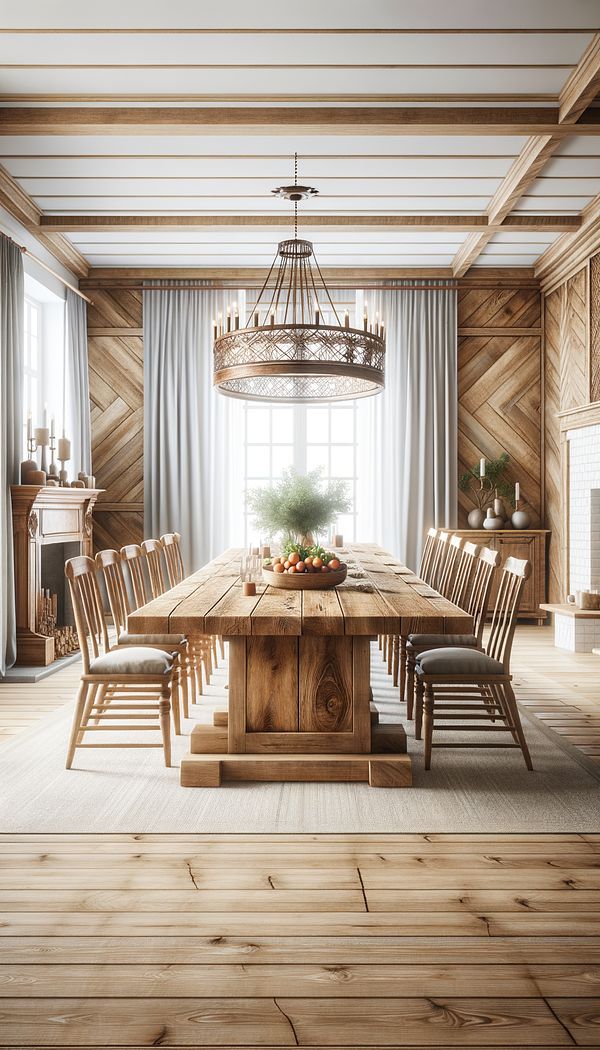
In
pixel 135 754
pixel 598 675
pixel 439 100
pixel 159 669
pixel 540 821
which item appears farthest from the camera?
pixel 598 675

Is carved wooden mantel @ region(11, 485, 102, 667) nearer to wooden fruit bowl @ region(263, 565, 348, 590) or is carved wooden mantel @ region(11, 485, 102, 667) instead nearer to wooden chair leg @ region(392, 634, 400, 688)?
wooden fruit bowl @ region(263, 565, 348, 590)

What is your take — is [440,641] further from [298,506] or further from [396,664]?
[298,506]

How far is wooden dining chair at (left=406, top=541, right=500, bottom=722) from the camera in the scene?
3.81m

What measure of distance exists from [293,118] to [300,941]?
400cm

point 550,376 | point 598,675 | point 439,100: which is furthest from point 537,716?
point 550,376

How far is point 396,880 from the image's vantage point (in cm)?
242

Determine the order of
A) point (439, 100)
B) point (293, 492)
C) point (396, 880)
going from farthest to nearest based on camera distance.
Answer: point (439, 100) → point (293, 492) → point (396, 880)

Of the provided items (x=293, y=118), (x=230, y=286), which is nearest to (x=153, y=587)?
(x=293, y=118)

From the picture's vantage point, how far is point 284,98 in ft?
13.8

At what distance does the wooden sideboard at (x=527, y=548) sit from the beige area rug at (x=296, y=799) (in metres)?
3.64

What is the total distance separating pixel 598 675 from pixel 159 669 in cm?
327

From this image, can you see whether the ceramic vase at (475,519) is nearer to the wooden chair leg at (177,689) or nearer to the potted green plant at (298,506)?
the potted green plant at (298,506)

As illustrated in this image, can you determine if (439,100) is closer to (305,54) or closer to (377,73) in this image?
(377,73)

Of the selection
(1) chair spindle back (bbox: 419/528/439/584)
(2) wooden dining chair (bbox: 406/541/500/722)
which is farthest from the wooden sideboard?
(2) wooden dining chair (bbox: 406/541/500/722)
